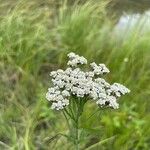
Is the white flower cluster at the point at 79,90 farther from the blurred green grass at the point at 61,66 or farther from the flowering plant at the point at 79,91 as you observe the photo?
the blurred green grass at the point at 61,66

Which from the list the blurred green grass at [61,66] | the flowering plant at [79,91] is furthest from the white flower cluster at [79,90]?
the blurred green grass at [61,66]

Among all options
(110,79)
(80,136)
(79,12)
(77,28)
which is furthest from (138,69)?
(80,136)

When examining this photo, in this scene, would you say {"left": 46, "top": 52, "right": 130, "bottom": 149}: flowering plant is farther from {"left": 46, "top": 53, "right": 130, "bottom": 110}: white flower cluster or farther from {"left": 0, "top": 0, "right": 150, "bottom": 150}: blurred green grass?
{"left": 0, "top": 0, "right": 150, "bottom": 150}: blurred green grass

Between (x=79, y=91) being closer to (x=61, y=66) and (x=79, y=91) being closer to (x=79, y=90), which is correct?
(x=79, y=90)

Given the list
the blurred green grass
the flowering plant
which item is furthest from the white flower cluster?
the blurred green grass

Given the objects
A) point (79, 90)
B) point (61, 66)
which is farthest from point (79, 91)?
point (61, 66)

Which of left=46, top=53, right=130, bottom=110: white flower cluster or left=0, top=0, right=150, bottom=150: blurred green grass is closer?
left=46, top=53, right=130, bottom=110: white flower cluster

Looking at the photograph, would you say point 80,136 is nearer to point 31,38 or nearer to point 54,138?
point 54,138

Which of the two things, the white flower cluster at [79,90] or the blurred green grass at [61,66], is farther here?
the blurred green grass at [61,66]
